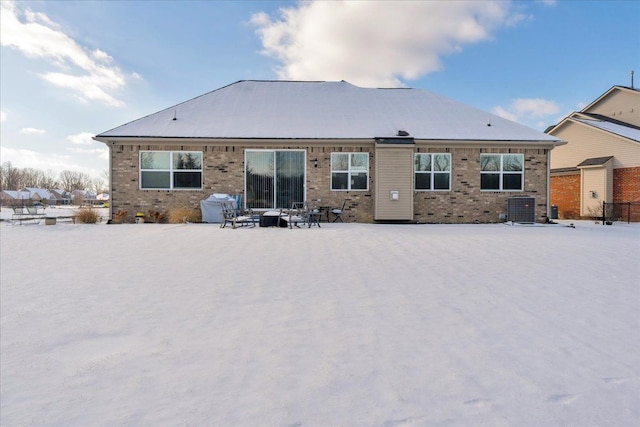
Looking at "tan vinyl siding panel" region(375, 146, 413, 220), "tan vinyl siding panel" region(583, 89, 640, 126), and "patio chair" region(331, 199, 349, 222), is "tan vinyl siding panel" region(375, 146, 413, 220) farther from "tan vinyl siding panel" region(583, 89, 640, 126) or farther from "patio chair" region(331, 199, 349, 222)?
"tan vinyl siding panel" region(583, 89, 640, 126)

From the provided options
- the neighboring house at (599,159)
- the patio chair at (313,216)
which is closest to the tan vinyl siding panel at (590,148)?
the neighboring house at (599,159)

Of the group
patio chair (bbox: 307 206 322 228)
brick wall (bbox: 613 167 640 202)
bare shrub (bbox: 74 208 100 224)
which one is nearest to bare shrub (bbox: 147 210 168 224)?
bare shrub (bbox: 74 208 100 224)

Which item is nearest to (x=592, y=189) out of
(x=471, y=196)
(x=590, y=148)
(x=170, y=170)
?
(x=590, y=148)

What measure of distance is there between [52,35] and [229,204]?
10.2m

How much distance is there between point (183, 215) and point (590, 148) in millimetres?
22862

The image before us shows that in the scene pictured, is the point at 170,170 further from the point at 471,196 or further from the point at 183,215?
the point at 471,196

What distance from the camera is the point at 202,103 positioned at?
56.6 feet

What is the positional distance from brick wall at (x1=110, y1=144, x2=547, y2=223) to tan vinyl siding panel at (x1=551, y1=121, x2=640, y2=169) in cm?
673

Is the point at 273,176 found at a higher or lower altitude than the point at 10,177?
lower

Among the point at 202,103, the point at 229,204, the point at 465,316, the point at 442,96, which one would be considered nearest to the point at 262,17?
the point at 202,103

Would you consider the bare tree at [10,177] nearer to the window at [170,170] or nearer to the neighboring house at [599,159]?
the window at [170,170]

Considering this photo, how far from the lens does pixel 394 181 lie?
14.6 metres

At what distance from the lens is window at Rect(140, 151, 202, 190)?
48.8ft

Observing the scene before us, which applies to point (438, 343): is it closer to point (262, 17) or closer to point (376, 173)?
point (376, 173)
